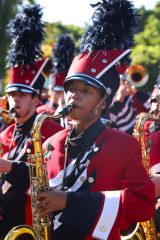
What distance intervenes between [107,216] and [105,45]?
130 centimetres

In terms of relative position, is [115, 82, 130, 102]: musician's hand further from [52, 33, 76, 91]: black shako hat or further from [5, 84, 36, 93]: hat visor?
[5, 84, 36, 93]: hat visor

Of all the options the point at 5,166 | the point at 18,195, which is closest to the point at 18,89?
the point at 18,195

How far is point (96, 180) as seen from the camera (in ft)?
13.9

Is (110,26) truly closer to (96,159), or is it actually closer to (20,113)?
(96,159)

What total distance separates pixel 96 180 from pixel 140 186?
13.3 inches

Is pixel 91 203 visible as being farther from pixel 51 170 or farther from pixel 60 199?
pixel 51 170

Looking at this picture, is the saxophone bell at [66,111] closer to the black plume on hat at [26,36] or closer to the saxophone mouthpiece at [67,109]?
the saxophone mouthpiece at [67,109]

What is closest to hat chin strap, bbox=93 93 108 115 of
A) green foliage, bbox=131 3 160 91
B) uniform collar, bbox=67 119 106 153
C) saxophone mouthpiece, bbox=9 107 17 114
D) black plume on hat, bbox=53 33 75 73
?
uniform collar, bbox=67 119 106 153

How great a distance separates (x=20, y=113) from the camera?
6.25 m

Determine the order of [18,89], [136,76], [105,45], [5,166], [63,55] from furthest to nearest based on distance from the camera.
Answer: [136,76], [63,55], [18,89], [5,166], [105,45]

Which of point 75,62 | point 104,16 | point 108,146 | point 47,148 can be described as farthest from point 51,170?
point 104,16

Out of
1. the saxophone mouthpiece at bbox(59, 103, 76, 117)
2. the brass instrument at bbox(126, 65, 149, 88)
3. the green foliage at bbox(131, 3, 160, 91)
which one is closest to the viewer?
the saxophone mouthpiece at bbox(59, 103, 76, 117)

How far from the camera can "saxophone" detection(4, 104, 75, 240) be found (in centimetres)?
424

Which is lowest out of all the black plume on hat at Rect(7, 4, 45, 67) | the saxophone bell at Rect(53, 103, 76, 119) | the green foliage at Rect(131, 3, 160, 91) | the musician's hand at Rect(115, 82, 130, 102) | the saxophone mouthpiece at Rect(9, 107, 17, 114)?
the saxophone bell at Rect(53, 103, 76, 119)
